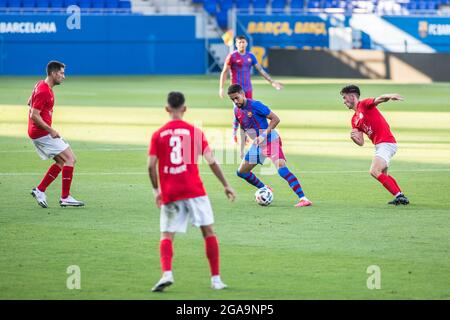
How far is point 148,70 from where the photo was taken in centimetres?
4872

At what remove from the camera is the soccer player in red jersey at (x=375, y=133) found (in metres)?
14.0

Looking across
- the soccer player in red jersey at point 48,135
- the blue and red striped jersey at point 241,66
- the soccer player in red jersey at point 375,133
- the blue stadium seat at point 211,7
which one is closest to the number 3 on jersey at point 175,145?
the soccer player in red jersey at point 48,135

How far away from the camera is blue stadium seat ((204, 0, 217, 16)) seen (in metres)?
51.6

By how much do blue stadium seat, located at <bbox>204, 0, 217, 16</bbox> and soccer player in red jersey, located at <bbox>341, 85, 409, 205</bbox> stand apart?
38.0 meters

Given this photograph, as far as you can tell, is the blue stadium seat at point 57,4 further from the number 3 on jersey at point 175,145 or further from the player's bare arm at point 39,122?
the number 3 on jersey at point 175,145

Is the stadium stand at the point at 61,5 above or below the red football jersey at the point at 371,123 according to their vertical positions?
above

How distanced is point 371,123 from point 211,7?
126ft

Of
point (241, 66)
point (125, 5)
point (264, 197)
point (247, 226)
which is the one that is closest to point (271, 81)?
point (241, 66)

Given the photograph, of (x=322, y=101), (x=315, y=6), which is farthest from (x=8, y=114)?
(x=315, y=6)

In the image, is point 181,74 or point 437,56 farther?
point 181,74

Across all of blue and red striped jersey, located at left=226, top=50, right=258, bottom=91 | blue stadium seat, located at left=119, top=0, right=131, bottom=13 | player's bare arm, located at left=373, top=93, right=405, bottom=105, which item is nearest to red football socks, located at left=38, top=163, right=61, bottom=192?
player's bare arm, located at left=373, top=93, right=405, bottom=105

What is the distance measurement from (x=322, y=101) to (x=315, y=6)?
73.9 feet

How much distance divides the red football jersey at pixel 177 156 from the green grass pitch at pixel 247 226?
0.91m
